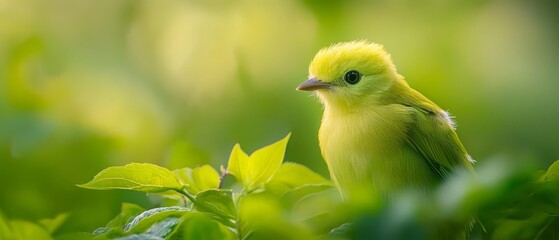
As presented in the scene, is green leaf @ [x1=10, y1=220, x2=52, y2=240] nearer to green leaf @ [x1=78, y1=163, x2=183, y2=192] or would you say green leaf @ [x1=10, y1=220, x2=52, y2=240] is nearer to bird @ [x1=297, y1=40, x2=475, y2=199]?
green leaf @ [x1=78, y1=163, x2=183, y2=192]

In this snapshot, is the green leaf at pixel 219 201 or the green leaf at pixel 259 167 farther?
the green leaf at pixel 259 167

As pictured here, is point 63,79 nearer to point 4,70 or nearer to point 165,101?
point 4,70

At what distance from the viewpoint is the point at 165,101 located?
3.20 m

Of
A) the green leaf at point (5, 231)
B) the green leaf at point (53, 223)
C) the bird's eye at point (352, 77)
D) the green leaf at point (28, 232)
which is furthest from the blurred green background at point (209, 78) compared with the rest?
the green leaf at point (5, 231)

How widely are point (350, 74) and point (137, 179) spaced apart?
145 centimetres

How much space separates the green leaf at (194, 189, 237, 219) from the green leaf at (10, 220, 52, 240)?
246 millimetres

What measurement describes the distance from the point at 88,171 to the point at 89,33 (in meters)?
1.88

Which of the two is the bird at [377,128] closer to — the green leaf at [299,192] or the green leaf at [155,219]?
the green leaf at [299,192]

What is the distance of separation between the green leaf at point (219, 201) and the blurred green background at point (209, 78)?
505 millimetres

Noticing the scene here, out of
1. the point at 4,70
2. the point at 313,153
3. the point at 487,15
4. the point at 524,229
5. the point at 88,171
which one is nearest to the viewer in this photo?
the point at 524,229

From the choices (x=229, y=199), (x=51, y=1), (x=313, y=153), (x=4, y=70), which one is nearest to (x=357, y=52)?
(x=313, y=153)

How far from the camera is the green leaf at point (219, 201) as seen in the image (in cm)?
131

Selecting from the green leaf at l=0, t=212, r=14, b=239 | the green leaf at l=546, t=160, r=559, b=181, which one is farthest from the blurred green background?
the green leaf at l=546, t=160, r=559, b=181

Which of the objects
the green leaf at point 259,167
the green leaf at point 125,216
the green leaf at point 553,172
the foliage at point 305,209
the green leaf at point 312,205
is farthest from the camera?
the green leaf at point 259,167
